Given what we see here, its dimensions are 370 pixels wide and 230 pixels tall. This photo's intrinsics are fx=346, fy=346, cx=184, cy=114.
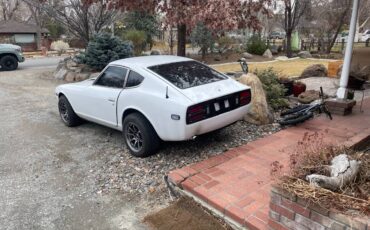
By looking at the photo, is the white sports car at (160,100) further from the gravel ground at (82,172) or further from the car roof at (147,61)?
the gravel ground at (82,172)

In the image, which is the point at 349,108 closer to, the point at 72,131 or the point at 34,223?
the point at 72,131

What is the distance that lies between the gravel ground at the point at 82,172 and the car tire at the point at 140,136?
14 centimetres

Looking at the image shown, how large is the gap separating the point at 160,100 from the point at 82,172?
4.62 feet

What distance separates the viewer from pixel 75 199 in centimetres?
388

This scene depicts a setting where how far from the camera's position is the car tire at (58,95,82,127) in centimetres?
624

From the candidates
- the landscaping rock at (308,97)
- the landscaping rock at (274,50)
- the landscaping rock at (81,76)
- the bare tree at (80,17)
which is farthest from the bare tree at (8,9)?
the landscaping rock at (308,97)

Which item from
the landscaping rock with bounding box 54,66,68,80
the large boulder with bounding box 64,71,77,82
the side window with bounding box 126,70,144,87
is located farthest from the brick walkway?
the landscaping rock with bounding box 54,66,68,80

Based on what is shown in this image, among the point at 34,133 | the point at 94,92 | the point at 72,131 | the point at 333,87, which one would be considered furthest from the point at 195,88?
the point at 333,87

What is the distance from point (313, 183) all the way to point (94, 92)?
3879 millimetres

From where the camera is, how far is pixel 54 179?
14.4ft

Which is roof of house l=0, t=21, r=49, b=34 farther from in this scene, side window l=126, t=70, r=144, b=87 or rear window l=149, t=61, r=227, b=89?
rear window l=149, t=61, r=227, b=89

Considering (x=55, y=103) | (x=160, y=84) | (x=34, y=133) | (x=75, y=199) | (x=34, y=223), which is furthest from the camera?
(x=55, y=103)

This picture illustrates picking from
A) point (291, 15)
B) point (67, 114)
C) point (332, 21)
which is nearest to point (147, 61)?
point (67, 114)

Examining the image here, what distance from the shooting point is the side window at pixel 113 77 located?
16.8 ft
